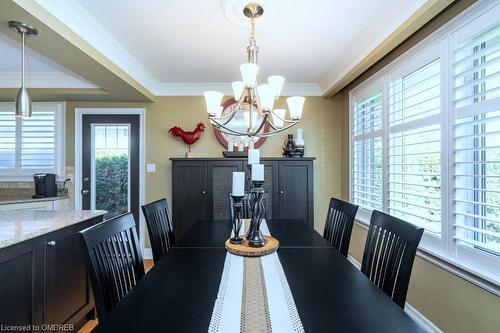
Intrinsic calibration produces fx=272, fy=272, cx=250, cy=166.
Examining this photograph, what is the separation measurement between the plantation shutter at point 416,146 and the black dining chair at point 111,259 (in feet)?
6.72

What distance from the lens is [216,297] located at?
1.06 meters

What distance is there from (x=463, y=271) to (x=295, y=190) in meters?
1.90

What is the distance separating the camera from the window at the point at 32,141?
12.3 ft

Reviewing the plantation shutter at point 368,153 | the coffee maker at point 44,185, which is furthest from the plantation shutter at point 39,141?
the plantation shutter at point 368,153

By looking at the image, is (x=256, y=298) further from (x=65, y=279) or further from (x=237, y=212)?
(x=65, y=279)

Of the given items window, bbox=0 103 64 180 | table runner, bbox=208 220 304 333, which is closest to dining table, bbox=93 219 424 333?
table runner, bbox=208 220 304 333

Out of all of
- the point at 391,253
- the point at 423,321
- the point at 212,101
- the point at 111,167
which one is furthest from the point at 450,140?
the point at 111,167

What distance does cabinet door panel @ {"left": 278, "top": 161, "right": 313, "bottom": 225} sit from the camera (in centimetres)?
340

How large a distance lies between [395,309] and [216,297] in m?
0.66

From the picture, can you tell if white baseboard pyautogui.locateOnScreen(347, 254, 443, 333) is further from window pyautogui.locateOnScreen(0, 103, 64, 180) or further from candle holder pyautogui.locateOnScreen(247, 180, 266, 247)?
window pyautogui.locateOnScreen(0, 103, 64, 180)

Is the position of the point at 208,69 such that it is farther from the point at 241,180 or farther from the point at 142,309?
the point at 142,309

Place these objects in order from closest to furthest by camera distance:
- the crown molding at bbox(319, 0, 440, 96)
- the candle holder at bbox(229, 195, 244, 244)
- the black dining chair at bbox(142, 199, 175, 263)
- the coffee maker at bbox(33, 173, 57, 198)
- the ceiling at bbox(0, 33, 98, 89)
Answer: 1. the candle holder at bbox(229, 195, 244, 244)
2. the crown molding at bbox(319, 0, 440, 96)
3. the black dining chair at bbox(142, 199, 175, 263)
4. the ceiling at bbox(0, 33, 98, 89)
5. the coffee maker at bbox(33, 173, 57, 198)

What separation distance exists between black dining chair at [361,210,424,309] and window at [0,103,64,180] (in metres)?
4.04

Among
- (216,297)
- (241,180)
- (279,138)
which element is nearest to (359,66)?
(279,138)
